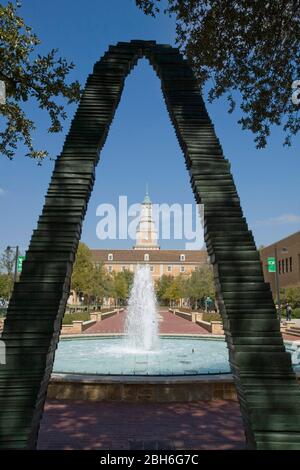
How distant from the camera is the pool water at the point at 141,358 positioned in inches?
547

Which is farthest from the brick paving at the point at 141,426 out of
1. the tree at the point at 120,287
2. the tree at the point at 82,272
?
the tree at the point at 120,287

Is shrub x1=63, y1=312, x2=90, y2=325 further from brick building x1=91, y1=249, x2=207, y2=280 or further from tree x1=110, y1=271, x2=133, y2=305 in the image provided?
brick building x1=91, y1=249, x2=207, y2=280

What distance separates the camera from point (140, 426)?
7734 millimetres

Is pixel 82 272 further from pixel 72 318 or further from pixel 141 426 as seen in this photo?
pixel 141 426

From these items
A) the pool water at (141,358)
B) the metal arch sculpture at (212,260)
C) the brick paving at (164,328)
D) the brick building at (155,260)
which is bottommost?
the pool water at (141,358)

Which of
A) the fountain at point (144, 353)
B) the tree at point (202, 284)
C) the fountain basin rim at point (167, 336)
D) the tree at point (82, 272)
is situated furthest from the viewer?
the tree at point (202, 284)

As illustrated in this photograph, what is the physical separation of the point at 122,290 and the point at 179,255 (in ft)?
129

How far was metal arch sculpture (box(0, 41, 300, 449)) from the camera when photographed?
3982mm

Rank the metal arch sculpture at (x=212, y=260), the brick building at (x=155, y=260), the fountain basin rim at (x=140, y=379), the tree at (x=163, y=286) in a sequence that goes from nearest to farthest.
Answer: the metal arch sculpture at (x=212, y=260), the fountain basin rim at (x=140, y=379), the tree at (x=163, y=286), the brick building at (x=155, y=260)

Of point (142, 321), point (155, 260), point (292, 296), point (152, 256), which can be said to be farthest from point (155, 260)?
point (142, 321)

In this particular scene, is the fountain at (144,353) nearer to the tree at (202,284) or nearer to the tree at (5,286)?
the tree at (5,286)

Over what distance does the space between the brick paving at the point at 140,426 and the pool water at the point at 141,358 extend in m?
2.12

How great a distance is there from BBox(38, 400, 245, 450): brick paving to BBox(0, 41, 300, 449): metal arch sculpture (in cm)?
212
